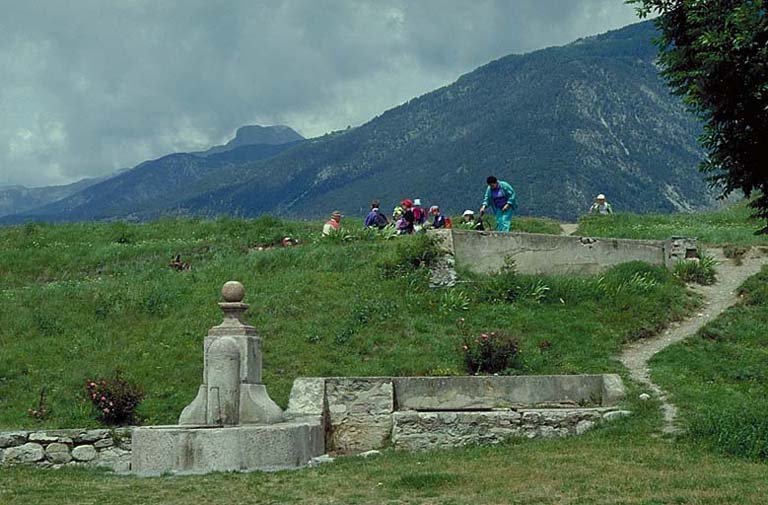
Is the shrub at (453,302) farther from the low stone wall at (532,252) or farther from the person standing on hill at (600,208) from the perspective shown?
the person standing on hill at (600,208)

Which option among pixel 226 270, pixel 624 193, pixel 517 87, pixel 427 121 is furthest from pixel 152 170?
pixel 226 270

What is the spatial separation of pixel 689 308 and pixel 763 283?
1.95 meters

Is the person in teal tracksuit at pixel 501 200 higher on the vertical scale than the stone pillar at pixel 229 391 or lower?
higher

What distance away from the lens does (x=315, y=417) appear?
47.0ft

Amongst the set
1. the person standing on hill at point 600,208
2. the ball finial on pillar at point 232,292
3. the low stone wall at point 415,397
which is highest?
the person standing on hill at point 600,208

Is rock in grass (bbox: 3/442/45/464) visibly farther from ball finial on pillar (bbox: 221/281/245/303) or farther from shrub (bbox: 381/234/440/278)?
shrub (bbox: 381/234/440/278)

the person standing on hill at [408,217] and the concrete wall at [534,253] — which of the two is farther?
the person standing on hill at [408,217]

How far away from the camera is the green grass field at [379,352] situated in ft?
32.6

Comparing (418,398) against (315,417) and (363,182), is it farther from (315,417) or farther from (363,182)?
(363,182)

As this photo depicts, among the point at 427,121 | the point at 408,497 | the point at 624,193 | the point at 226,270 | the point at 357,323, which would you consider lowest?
the point at 408,497

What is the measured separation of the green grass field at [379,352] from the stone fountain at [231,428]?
683mm

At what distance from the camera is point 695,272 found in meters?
21.9

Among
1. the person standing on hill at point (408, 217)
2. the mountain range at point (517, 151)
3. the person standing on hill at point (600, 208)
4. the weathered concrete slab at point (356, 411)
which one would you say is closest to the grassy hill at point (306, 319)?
the weathered concrete slab at point (356, 411)

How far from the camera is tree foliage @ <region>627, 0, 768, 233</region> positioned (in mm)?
10562
